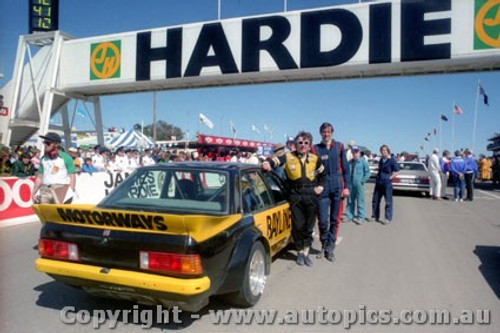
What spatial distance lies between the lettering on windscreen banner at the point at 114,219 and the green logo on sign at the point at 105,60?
13459 millimetres

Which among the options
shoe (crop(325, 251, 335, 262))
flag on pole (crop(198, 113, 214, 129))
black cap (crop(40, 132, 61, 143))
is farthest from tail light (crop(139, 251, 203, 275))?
flag on pole (crop(198, 113, 214, 129))

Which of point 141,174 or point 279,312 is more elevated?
point 141,174

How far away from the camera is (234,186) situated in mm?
3680

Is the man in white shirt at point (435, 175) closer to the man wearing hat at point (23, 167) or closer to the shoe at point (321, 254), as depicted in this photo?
the shoe at point (321, 254)

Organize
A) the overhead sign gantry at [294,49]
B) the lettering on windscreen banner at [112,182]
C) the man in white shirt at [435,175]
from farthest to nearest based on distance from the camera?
the man in white shirt at [435,175]
the overhead sign gantry at [294,49]
the lettering on windscreen banner at [112,182]

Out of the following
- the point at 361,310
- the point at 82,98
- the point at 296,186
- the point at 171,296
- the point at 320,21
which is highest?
the point at 320,21

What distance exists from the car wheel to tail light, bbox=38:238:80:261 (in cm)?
145

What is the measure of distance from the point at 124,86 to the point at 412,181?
1226 centimetres

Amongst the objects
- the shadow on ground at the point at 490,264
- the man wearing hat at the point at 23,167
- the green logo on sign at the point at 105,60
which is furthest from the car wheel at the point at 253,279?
the green logo on sign at the point at 105,60

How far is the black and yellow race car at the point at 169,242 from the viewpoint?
112 inches

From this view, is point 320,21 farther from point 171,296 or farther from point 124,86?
point 171,296

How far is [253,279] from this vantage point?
3.64 meters

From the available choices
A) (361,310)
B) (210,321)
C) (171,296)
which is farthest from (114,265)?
(361,310)

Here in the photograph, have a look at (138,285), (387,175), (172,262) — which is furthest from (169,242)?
(387,175)
